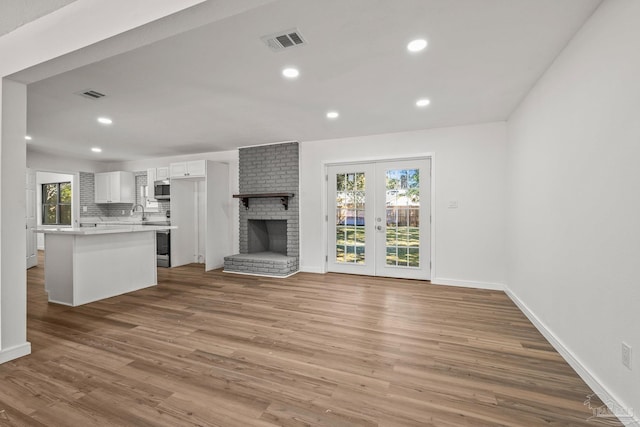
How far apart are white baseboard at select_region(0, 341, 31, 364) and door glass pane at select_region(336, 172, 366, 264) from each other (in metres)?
4.15

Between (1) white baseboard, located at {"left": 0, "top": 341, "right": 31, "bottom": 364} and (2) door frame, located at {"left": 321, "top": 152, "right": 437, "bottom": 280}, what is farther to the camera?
(2) door frame, located at {"left": 321, "top": 152, "right": 437, "bottom": 280}

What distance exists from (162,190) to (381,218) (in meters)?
4.91

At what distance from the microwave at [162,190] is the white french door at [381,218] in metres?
3.71

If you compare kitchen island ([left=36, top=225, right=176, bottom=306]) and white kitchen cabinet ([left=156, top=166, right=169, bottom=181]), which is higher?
white kitchen cabinet ([left=156, top=166, right=169, bottom=181])

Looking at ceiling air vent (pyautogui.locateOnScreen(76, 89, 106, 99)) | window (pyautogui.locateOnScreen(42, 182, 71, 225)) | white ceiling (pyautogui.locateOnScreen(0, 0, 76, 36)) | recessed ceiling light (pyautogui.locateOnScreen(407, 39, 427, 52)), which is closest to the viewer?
white ceiling (pyautogui.locateOnScreen(0, 0, 76, 36))

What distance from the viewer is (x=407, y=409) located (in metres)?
1.68

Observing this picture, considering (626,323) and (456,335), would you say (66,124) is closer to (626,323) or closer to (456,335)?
(456,335)

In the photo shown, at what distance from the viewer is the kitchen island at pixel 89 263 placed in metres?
3.55

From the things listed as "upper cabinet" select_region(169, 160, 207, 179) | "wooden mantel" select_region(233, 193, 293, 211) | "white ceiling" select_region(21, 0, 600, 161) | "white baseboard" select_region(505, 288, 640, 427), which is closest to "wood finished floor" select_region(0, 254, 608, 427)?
"white baseboard" select_region(505, 288, 640, 427)

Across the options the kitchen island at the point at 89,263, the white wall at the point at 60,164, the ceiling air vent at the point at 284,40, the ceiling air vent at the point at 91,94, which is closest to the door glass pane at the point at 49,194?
the white wall at the point at 60,164

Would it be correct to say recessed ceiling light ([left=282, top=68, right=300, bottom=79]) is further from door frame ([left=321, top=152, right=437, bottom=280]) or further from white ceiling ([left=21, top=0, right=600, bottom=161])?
door frame ([left=321, top=152, right=437, bottom=280])

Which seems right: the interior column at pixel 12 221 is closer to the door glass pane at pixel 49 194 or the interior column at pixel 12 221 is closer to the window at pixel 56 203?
the window at pixel 56 203

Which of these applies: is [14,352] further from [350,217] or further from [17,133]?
[350,217]

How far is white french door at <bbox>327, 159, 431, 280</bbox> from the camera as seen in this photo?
189 inches
